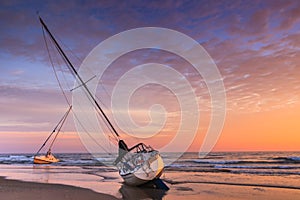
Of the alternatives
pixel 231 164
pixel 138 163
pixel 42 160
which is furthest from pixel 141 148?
pixel 42 160

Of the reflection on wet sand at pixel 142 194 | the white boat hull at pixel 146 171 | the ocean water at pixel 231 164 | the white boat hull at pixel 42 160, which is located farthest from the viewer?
the white boat hull at pixel 42 160

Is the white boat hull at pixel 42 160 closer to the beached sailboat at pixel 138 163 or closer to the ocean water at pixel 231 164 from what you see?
the ocean water at pixel 231 164

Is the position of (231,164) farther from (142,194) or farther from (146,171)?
(142,194)

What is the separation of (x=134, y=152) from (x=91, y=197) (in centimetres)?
787

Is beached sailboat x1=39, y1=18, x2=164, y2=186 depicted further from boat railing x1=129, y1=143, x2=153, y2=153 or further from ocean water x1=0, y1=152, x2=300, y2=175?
ocean water x1=0, y1=152, x2=300, y2=175

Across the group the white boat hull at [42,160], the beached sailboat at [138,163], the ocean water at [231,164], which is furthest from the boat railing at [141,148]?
the white boat hull at [42,160]

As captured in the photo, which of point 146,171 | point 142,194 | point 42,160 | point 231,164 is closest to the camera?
point 142,194

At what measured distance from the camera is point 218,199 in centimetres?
1619

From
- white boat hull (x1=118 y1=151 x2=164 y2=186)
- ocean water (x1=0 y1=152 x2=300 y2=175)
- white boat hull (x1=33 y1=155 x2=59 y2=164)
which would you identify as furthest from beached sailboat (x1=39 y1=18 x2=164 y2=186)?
white boat hull (x1=33 y1=155 x2=59 y2=164)

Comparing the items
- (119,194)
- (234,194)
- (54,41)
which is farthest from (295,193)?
(54,41)

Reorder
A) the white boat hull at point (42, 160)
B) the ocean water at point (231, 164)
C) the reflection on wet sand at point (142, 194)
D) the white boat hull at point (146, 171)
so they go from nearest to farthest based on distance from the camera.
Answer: the reflection on wet sand at point (142, 194) < the white boat hull at point (146, 171) < the ocean water at point (231, 164) < the white boat hull at point (42, 160)

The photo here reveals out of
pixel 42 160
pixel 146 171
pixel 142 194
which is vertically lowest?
pixel 142 194

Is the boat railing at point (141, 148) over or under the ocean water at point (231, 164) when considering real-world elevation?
under

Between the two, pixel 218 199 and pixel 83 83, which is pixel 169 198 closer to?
pixel 218 199
